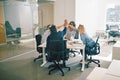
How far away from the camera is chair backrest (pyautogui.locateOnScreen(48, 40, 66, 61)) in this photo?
329 cm

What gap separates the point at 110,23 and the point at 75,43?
4874 mm

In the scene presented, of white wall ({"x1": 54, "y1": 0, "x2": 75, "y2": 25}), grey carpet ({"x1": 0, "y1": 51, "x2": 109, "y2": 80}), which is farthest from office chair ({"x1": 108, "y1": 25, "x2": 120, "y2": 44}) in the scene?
grey carpet ({"x1": 0, "y1": 51, "x2": 109, "y2": 80})

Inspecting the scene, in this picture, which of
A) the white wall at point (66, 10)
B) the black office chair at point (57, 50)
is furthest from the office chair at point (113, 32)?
the black office chair at point (57, 50)

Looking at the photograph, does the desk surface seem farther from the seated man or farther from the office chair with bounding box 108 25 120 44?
the office chair with bounding box 108 25 120 44

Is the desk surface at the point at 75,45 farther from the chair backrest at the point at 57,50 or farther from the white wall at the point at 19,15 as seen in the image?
the white wall at the point at 19,15

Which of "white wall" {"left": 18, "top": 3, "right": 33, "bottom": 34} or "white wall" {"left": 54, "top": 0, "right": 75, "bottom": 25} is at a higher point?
"white wall" {"left": 54, "top": 0, "right": 75, "bottom": 25}

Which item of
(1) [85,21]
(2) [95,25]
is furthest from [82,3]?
(2) [95,25]

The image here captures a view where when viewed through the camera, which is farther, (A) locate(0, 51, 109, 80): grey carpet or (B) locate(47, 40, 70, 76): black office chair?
(B) locate(47, 40, 70, 76): black office chair

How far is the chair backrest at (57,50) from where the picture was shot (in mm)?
3295

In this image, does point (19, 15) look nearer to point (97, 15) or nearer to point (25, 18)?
point (25, 18)

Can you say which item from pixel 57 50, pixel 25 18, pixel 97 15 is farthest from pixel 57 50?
pixel 97 15

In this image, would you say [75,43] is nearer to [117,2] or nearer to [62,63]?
[62,63]

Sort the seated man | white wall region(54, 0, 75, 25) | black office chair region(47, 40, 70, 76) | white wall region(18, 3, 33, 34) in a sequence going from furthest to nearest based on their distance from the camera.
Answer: white wall region(54, 0, 75, 25) < the seated man < black office chair region(47, 40, 70, 76) < white wall region(18, 3, 33, 34)

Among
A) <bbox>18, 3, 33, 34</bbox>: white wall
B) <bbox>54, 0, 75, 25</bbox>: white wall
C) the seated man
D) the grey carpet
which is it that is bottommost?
the grey carpet
